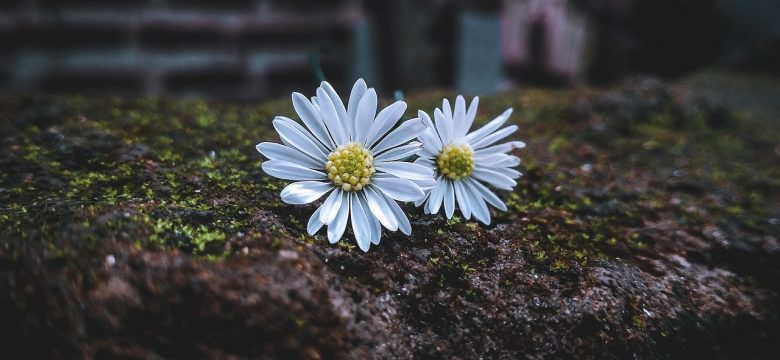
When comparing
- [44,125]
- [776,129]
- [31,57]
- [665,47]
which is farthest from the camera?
[665,47]

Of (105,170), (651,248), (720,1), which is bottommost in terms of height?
(651,248)

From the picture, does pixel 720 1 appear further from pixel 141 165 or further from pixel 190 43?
pixel 141 165

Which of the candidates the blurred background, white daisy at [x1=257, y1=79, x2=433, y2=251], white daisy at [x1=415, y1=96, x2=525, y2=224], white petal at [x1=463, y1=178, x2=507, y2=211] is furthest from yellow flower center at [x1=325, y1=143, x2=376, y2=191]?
the blurred background

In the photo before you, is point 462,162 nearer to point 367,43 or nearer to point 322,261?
point 322,261

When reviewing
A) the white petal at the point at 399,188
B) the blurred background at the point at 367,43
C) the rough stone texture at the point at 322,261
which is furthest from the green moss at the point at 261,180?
the blurred background at the point at 367,43

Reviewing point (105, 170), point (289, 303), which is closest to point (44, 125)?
point (105, 170)

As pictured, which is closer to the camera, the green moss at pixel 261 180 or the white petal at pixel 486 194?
the green moss at pixel 261 180

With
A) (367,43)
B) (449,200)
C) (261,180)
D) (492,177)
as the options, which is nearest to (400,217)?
(449,200)

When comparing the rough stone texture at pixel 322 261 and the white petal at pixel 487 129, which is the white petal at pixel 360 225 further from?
the white petal at pixel 487 129
